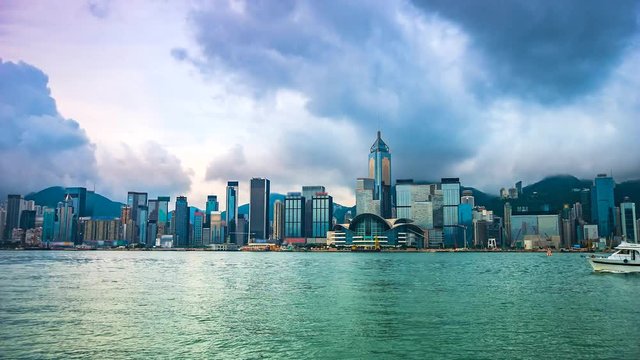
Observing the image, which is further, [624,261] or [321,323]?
[624,261]

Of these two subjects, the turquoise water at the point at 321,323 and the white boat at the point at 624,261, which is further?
the white boat at the point at 624,261

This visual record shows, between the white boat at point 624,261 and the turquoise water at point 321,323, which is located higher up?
the white boat at point 624,261

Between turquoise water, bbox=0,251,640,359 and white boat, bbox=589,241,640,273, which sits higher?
white boat, bbox=589,241,640,273

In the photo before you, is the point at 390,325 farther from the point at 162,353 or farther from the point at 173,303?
the point at 173,303

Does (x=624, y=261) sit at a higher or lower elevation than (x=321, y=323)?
higher

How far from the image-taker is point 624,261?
89625 millimetres

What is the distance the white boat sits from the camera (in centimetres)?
8838

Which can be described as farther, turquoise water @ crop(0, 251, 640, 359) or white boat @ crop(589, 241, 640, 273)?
white boat @ crop(589, 241, 640, 273)

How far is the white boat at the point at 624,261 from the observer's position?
290 feet

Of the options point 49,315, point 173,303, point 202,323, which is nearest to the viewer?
point 202,323

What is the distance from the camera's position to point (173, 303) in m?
51.9

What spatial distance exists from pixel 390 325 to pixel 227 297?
81.9ft

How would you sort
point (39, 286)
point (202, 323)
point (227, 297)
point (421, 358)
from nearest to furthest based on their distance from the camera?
point (421, 358)
point (202, 323)
point (227, 297)
point (39, 286)

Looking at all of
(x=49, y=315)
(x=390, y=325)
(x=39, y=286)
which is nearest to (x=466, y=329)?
(x=390, y=325)
